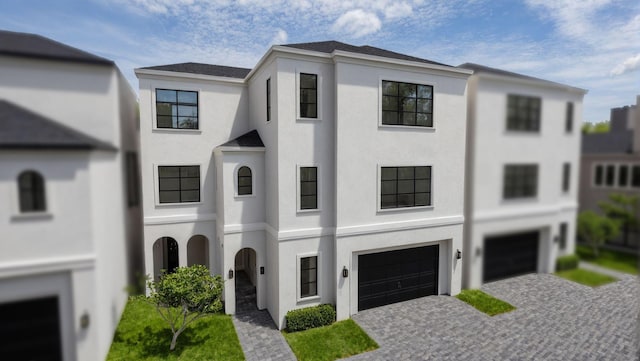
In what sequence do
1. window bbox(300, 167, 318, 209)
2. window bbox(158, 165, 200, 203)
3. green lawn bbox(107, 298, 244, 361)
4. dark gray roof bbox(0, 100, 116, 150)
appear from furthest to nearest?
window bbox(158, 165, 200, 203) < window bbox(300, 167, 318, 209) < green lawn bbox(107, 298, 244, 361) < dark gray roof bbox(0, 100, 116, 150)

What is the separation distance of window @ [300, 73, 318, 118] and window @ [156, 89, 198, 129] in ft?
15.9

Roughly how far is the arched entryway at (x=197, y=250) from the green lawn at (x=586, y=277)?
39.2 feet

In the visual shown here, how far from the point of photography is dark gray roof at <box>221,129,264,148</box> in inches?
412

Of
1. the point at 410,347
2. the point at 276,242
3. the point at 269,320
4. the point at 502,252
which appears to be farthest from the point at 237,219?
the point at 502,252

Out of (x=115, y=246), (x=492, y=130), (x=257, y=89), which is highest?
(x=257, y=89)

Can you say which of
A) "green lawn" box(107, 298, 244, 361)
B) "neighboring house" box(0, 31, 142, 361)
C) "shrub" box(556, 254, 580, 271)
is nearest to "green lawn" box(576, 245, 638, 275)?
"shrub" box(556, 254, 580, 271)

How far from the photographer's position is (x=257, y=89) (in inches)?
435

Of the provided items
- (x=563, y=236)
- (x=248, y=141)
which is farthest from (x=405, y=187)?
(x=248, y=141)

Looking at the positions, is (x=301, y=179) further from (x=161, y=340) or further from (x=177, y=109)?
(x=161, y=340)

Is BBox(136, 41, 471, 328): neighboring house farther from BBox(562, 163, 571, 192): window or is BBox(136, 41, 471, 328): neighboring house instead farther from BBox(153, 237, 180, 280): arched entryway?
BBox(562, 163, 571, 192): window

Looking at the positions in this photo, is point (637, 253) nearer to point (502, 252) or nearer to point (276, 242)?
point (502, 252)

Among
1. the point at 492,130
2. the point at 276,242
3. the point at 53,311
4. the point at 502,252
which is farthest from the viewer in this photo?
the point at 276,242

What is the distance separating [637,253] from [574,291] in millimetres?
924

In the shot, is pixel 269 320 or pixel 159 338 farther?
pixel 269 320
